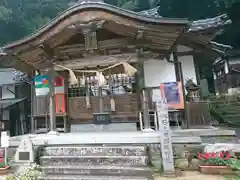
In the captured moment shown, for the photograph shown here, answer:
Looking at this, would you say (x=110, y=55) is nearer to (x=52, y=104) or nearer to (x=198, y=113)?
(x=52, y=104)

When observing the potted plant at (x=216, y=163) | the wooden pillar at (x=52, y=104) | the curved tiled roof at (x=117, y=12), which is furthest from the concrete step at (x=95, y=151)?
the curved tiled roof at (x=117, y=12)

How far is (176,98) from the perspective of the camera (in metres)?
7.74

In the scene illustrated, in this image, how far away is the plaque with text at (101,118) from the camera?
821cm

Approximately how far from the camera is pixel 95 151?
5441 millimetres

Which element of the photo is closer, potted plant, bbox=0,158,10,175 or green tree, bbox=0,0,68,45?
potted plant, bbox=0,158,10,175

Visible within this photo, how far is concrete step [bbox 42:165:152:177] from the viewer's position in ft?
15.4

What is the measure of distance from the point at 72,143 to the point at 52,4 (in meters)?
26.3

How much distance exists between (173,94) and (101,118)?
3173 mm

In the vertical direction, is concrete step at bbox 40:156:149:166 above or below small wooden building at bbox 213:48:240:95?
below

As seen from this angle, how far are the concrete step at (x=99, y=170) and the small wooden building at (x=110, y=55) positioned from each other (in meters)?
2.86

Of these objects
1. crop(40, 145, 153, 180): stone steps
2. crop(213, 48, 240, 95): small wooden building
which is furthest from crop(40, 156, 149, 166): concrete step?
crop(213, 48, 240, 95): small wooden building

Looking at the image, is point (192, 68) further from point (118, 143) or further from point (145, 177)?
point (145, 177)

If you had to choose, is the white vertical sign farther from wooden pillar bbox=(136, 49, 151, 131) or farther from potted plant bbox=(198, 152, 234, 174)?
wooden pillar bbox=(136, 49, 151, 131)

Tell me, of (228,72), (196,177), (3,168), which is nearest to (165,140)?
(196,177)
